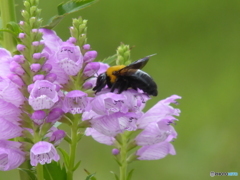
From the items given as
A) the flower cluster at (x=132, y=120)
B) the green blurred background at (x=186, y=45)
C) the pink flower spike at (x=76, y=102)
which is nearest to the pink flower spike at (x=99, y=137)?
the flower cluster at (x=132, y=120)

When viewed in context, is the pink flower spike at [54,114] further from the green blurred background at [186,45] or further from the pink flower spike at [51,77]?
the green blurred background at [186,45]

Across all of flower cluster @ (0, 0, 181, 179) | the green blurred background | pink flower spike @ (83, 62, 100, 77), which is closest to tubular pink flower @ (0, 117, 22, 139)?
flower cluster @ (0, 0, 181, 179)

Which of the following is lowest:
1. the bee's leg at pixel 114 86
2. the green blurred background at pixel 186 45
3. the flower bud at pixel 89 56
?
the bee's leg at pixel 114 86

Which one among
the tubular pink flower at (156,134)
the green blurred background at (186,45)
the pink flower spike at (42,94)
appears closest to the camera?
the pink flower spike at (42,94)

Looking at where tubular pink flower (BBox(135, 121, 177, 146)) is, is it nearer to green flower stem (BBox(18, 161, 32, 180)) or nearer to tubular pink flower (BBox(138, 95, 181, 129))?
tubular pink flower (BBox(138, 95, 181, 129))

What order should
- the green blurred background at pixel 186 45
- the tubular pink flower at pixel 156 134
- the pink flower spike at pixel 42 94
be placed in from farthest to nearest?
the green blurred background at pixel 186 45
the tubular pink flower at pixel 156 134
the pink flower spike at pixel 42 94

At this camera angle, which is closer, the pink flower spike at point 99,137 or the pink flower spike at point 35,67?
the pink flower spike at point 35,67

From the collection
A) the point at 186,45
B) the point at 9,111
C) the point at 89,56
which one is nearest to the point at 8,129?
the point at 9,111
